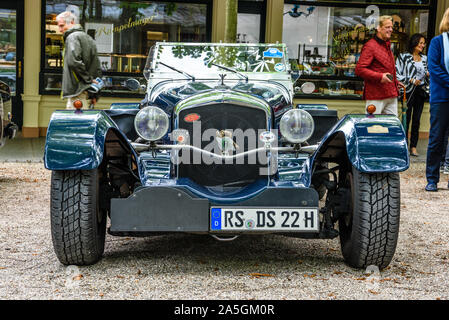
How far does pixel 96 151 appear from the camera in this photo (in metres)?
3.88

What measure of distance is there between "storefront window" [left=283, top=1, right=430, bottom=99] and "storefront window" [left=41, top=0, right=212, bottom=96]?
66.4 inches

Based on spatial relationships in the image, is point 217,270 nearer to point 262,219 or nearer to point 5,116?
point 262,219

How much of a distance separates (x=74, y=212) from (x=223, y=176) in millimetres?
1044

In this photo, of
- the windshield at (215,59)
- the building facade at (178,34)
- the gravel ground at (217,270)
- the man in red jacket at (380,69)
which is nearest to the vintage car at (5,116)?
the gravel ground at (217,270)

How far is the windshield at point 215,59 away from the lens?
18.4ft

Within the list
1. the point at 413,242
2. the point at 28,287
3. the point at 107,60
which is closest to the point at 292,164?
the point at 413,242

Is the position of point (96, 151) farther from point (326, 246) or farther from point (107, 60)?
point (107, 60)

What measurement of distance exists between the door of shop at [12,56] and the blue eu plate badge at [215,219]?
8376mm

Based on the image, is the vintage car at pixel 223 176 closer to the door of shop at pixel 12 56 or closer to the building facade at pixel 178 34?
the building facade at pixel 178 34

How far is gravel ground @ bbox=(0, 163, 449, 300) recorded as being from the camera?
11.8 ft

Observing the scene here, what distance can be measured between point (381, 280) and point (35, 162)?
6.09 metres

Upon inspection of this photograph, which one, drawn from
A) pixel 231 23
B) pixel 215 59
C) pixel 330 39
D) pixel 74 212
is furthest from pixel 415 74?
pixel 74 212

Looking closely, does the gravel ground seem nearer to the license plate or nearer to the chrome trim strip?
the license plate

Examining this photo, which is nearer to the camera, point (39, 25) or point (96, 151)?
point (96, 151)
